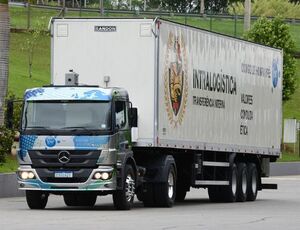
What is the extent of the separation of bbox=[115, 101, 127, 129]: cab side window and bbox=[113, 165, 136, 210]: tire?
0.91m

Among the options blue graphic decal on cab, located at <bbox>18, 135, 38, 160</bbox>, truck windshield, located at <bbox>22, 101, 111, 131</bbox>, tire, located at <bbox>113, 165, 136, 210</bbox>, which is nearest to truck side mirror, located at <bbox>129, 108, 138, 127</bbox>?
truck windshield, located at <bbox>22, 101, 111, 131</bbox>

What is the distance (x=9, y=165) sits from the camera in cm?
3744

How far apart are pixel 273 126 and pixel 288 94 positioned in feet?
92.1

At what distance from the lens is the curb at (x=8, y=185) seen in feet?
104

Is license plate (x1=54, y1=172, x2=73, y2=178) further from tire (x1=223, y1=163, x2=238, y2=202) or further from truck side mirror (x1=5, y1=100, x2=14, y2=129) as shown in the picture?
tire (x1=223, y1=163, x2=238, y2=202)

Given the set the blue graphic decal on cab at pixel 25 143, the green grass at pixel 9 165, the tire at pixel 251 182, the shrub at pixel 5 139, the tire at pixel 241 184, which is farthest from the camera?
the shrub at pixel 5 139

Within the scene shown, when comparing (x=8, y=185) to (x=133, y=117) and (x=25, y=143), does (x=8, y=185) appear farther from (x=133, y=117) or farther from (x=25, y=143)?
(x=133, y=117)

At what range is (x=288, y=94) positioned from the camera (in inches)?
2483

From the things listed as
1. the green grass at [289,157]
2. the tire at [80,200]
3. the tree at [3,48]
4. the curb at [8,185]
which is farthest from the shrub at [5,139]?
the green grass at [289,157]

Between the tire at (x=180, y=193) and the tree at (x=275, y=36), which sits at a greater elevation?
the tree at (x=275, y=36)

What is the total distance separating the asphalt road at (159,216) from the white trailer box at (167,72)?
5.54 feet

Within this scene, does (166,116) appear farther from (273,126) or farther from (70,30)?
(273,126)

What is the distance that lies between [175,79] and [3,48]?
40.3 feet

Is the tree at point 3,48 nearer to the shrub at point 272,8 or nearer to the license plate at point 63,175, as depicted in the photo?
the license plate at point 63,175
